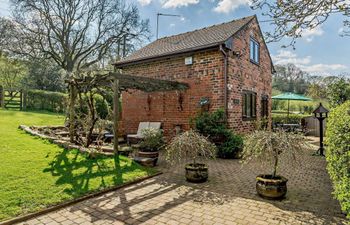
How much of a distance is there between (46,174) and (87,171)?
87 cm

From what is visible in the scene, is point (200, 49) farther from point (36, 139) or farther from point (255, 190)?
point (36, 139)

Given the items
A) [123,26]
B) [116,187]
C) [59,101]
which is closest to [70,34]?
[123,26]

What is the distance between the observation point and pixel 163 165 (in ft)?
23.7

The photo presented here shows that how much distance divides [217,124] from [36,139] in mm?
6574

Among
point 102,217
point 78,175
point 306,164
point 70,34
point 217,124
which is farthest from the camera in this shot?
point 70,34

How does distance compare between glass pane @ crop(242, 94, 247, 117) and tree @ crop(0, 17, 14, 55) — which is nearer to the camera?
glass pane @ crop(242, 94, 247, 117)

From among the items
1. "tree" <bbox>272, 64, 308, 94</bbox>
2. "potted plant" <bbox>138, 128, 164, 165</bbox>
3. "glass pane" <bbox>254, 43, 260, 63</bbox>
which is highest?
"tree" <bbox>272, 64, 308, 94</bbox>

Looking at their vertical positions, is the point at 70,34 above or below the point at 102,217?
above

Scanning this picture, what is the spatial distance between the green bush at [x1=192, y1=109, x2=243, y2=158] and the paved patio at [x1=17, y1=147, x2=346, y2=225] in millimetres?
2394

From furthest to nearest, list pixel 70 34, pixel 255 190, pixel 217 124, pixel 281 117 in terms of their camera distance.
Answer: pixel 70 34 → pixel 281 117 → pixel 217 124 → pixel 255 190

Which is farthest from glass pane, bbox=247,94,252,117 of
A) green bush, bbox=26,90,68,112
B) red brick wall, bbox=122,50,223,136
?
green bush, bbox=26,90,68,112

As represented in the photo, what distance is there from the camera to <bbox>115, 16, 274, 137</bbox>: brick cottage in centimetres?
902

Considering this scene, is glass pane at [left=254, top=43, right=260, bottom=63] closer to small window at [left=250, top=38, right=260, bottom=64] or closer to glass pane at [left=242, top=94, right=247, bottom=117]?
small window at [left=250, top=38, right=260, bottom=64]

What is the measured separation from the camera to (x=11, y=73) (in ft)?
80.8
